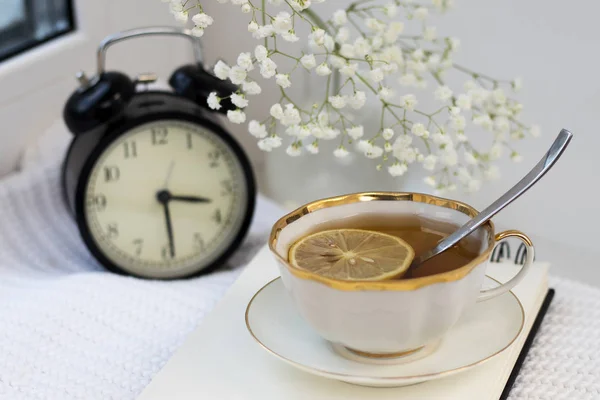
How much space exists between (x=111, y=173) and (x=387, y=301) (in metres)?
0.42

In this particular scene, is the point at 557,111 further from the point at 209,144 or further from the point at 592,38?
the point at 209,144

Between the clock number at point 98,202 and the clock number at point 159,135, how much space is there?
0.08 metres

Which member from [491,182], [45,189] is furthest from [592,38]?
[45,189]

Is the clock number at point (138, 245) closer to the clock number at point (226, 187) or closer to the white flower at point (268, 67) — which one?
the clock number at point (226, 187)

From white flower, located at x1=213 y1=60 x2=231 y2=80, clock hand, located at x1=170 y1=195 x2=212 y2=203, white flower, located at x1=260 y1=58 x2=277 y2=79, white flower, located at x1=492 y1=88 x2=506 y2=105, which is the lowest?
clock hand, located at x1=170 y1=195 x2=212 y2=203

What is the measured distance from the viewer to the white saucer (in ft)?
1.75

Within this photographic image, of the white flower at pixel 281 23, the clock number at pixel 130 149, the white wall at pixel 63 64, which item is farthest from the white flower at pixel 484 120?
the white wall at pixel 63 64

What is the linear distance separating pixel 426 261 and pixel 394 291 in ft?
0.26

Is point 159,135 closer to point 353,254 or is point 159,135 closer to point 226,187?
point 226,187

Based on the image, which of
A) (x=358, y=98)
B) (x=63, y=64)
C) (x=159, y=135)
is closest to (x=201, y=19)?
(x=358, y=98)

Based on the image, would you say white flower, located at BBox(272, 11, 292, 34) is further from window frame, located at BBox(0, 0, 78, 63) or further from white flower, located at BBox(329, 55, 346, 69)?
window frame, located at BBox(0, 0, 78, 63)

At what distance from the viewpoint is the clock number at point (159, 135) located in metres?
0.83

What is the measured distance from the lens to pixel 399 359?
552mm

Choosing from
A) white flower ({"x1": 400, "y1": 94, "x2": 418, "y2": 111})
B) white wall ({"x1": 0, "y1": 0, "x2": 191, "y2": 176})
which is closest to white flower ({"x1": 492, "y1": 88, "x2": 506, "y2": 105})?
white flower ({"x1": 400, "y1": 94, "x2": 418, "y2": 111})
